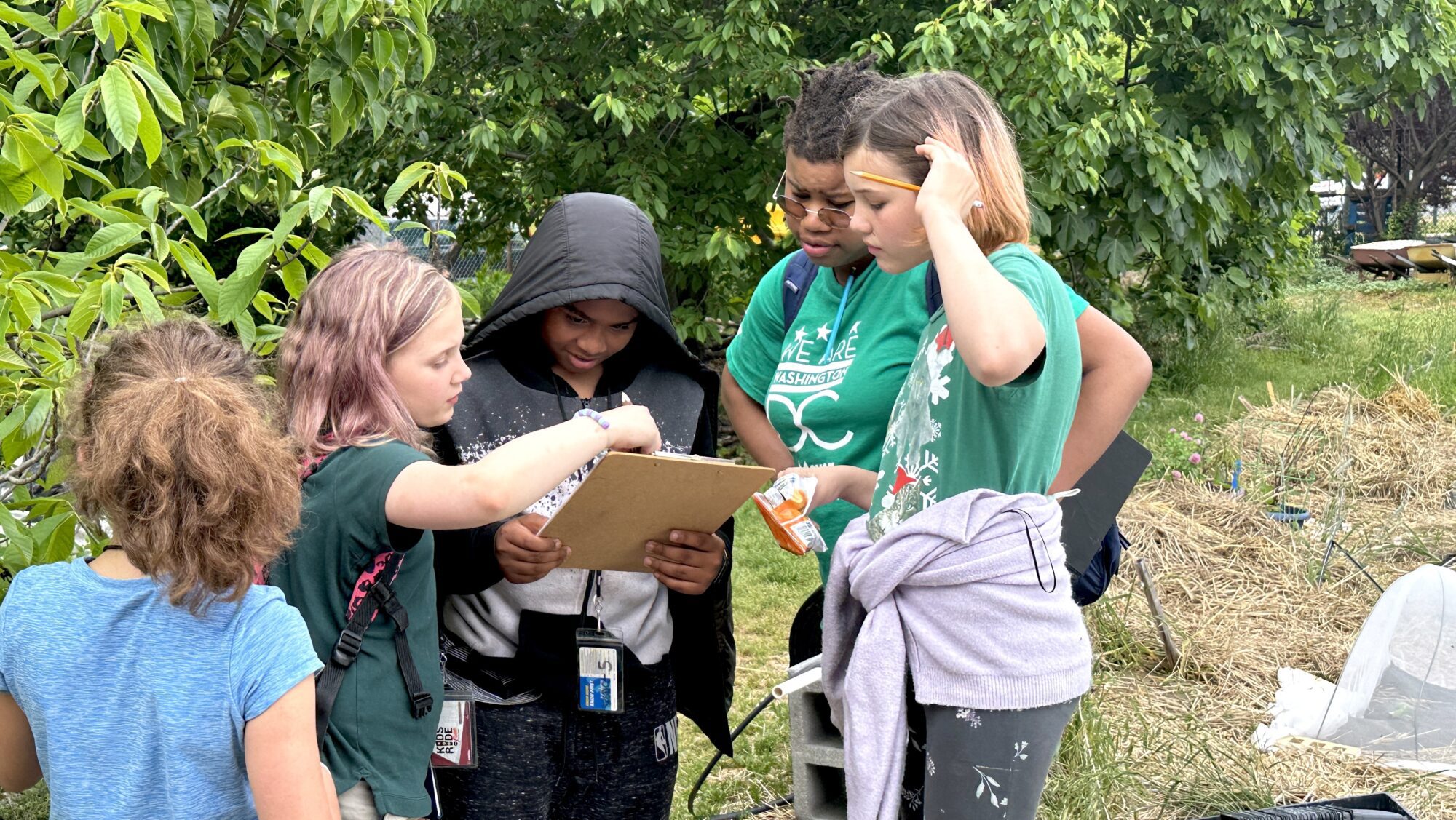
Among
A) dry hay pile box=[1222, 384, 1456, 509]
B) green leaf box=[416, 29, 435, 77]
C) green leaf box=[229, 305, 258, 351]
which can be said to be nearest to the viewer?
green leaf box=[229, 305, 258, 351]

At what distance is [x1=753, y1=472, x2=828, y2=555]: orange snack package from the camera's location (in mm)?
2172

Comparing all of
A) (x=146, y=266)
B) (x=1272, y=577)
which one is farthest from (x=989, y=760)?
(x=1272, y=577)

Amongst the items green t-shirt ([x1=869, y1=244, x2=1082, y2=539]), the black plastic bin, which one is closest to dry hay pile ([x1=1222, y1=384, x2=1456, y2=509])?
the black plastic bin

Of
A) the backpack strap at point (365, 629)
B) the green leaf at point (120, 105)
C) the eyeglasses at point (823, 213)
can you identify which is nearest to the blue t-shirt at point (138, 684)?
the backpack strap at point (365, 629)

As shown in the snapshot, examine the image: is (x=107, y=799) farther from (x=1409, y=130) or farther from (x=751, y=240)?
(x=1409, y=130)

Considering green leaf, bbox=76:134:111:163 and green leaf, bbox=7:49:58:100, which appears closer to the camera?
green leaf, bbox=7:49:58:100

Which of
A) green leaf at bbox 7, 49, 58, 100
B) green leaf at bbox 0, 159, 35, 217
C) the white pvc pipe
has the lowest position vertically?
the white pvc pipe

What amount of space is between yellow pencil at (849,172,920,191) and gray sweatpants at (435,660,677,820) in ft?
3.42

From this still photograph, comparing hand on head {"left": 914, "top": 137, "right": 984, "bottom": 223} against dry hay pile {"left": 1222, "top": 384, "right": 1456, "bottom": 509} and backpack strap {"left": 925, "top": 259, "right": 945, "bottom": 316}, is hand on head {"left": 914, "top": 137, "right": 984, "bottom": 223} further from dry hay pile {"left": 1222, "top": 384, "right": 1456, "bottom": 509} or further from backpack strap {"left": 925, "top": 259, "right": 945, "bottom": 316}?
dry hay pile {"left": 1222, "top": 384, "right": 1456, "bottom": 509}

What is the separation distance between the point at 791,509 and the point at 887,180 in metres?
0.57

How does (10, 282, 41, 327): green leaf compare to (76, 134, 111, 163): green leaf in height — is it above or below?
below

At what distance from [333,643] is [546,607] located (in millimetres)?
573

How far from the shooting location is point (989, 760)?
186cm

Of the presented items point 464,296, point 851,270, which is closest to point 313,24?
point 464,296
